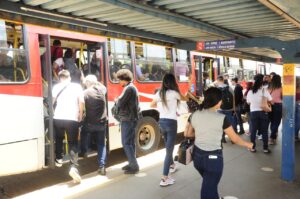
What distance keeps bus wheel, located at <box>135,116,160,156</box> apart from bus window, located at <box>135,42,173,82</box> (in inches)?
39.8

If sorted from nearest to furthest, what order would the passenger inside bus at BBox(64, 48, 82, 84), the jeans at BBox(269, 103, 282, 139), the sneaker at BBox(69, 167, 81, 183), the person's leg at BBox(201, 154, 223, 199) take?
the person's leg at BBox(201, 154, 223, 199) → the sneaker at BBox(69, 167, 81, 183) → the passenger inside bus at BBox(64, 48, 82, 84) → the jeans at BBox(269, 103, 282, 139)

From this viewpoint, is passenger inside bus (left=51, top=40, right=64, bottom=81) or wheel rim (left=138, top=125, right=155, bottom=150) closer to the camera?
passenger inside bus (left=51, top=40, right=64, bottom=81)

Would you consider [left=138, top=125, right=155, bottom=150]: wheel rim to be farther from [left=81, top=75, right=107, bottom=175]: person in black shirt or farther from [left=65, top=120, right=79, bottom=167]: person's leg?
[left=65, top=120, right=79, bottom=167]: person's leg

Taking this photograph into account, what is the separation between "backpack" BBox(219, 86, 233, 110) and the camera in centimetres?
794

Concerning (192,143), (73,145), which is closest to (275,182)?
(192,143)

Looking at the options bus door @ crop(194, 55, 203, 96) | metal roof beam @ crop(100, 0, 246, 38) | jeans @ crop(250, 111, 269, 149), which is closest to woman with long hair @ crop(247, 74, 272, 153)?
jeans @ crop(250, 111, 269, 149)

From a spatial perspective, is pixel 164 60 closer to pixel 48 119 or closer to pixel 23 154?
pixel 48 119

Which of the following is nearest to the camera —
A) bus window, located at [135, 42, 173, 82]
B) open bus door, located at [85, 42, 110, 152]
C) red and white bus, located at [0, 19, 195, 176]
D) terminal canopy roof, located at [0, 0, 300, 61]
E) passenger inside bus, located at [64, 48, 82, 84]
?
terminal canopy roof, located at [0, 0, 300, 61]

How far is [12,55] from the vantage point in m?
5.15

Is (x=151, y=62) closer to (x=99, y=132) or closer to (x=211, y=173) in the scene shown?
(x=99, y=132)

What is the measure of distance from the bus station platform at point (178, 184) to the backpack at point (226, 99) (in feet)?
5.85

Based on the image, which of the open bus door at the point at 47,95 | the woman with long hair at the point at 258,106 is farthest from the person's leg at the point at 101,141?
the woman with long hair at the point at 258,106

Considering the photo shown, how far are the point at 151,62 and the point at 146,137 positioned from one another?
5.97 feet

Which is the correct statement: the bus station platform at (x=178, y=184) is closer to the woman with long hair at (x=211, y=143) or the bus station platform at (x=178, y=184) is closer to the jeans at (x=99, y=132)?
the jeans at (x=99, y=132)
